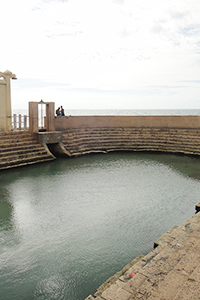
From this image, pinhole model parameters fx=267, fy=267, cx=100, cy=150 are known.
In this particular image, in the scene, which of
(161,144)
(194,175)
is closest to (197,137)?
(161,144)

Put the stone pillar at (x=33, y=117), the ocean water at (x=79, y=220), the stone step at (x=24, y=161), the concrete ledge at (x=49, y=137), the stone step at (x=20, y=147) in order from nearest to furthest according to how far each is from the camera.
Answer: the ocean water at (x=79, y=220)
the stone step at (x=24, y=161)
the stone step at (x=20, y=147)
the concrete ledge at (x=49, y=137)
the stone pillar at (x=33, y=117)

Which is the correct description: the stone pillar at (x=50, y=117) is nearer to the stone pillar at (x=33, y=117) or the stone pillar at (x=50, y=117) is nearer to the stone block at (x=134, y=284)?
the stone pillar at (x=33, y=117)

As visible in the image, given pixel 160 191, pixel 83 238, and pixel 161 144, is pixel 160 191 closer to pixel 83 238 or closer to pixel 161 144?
pixel 83 238

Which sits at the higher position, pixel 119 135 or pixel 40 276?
pixel 119 135

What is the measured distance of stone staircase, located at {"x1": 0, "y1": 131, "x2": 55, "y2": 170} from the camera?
11609 mm

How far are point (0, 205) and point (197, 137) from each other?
11927 mm

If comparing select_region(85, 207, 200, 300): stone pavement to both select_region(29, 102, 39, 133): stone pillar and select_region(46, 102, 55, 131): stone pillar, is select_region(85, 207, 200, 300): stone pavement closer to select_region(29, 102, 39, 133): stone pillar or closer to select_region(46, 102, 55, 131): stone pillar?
select_region(29, 102, 39, 133): stone pillar

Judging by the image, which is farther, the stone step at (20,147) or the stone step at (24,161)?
the stone step at (20,147)

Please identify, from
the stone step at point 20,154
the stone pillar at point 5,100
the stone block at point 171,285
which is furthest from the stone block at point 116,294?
the stone pillar at point 5,100

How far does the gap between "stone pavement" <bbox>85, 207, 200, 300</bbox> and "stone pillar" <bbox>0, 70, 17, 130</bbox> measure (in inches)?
446

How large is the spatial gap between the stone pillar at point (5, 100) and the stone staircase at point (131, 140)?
3.13m

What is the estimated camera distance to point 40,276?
4191mm

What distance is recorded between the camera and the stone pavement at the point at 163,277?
2.74 m

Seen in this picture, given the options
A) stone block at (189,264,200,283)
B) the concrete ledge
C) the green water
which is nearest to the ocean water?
the green water
